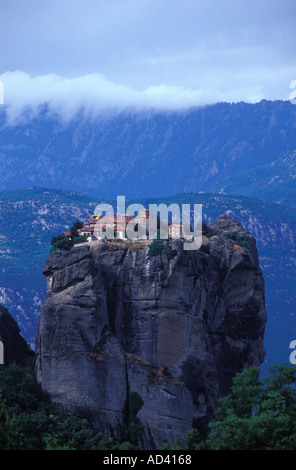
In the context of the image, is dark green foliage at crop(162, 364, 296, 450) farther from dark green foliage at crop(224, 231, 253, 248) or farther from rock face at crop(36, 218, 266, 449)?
dark green foliage at crop(224, 231, 253, 248)

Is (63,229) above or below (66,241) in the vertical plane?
above

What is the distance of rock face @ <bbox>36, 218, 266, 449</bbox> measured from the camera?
222 feet

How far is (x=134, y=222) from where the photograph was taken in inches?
3295

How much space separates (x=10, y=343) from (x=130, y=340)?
1009cm

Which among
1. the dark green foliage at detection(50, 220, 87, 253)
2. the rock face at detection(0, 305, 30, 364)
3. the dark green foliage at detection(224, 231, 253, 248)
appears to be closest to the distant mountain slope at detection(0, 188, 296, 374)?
the dark green foliage at detection(224, 231, 253, 248)

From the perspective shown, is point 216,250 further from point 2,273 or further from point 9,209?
point 9,209

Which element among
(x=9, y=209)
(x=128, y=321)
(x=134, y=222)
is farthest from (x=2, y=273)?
(x=128, y=321)

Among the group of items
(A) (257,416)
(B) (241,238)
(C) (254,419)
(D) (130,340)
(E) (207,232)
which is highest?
(E) (207,232)

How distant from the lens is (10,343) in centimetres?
7494

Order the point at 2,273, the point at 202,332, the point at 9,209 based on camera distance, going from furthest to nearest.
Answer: the point at 9,209, the point at 2,273, the point at 202,332

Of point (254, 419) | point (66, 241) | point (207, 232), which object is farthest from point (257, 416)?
point (207, 232)

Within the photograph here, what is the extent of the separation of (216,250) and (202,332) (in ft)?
37.6

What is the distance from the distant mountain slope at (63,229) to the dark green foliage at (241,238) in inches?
2115

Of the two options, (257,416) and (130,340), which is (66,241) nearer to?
(130,340)
